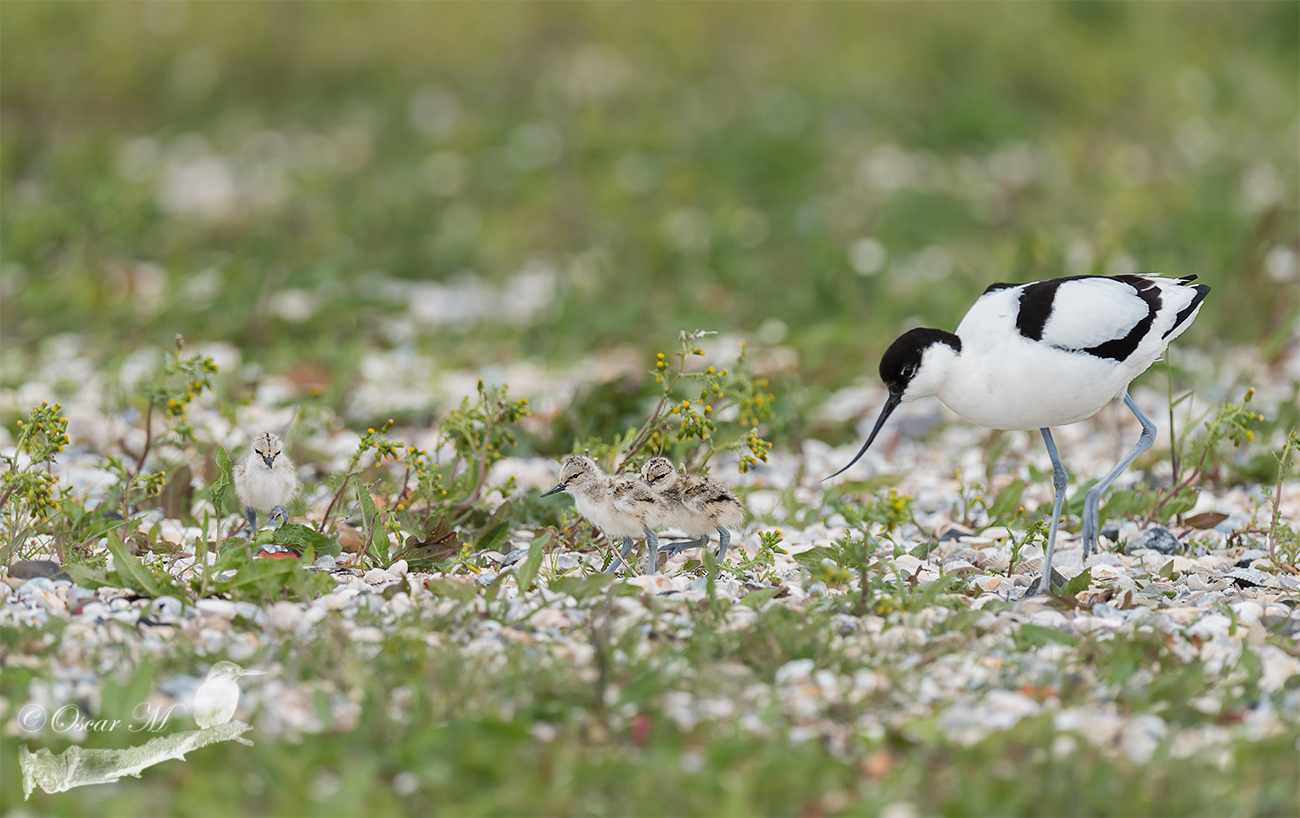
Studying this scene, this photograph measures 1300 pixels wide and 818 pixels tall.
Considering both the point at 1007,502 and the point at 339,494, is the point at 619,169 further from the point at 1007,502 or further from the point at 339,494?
the point at 339,494

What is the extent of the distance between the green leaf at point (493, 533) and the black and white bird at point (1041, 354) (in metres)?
1.22

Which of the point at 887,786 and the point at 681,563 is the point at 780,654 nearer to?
the point at 887,786

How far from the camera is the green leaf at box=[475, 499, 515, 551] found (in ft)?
15.2

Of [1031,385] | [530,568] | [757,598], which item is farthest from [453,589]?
[1031,385]

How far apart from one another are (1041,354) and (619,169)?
7.29 metres

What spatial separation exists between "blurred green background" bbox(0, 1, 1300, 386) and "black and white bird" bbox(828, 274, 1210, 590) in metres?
2.23

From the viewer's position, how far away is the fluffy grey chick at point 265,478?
4410 millimetres

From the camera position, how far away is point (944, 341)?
423 centimetres

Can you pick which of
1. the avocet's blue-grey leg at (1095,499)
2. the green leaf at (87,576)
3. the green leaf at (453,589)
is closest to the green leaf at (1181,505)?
the avocet's blue-grey leg at (1095,499)

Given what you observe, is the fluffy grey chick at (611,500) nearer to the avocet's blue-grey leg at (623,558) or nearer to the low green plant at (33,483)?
the avocet's blue-grey leg at (623,558)

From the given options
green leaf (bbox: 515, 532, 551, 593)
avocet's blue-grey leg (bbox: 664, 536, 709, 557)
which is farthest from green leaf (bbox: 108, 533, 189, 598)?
avocet's blue-grey leg (bbox: 664, 536, 709, 557)

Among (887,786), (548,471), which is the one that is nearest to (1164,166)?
(548,471)

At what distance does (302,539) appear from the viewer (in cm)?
436

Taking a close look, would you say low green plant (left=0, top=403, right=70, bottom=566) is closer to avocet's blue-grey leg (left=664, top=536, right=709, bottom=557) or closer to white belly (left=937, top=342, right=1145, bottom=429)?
avocet's blue-grey leg (left=664, top=536, right=709, bottom=557)
